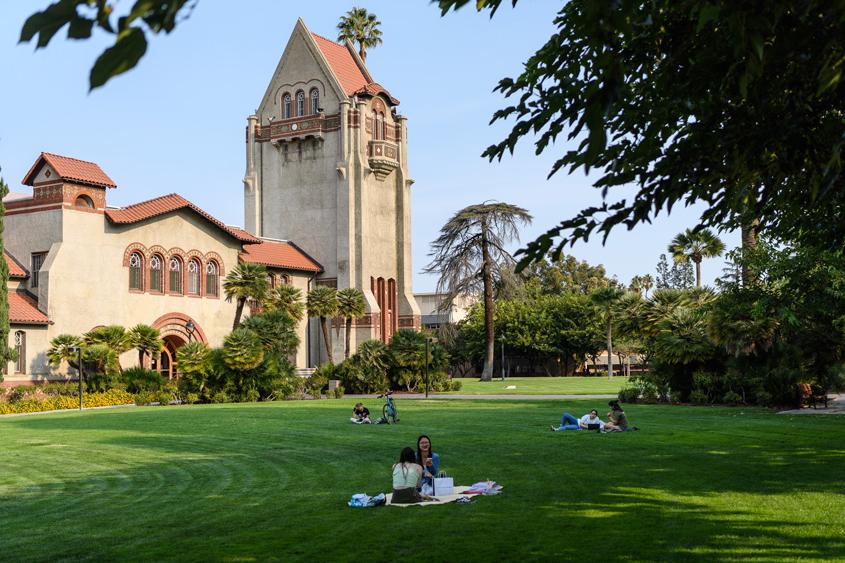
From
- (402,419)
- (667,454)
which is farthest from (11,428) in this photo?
(667,454)

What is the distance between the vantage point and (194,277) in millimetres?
54531

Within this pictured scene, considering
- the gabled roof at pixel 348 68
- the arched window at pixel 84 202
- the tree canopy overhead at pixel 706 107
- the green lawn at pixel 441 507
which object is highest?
the gabled roof at pixel 348 68

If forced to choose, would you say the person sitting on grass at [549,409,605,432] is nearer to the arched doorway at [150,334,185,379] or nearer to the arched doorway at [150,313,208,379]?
the arched doorway at [150,313,208,379]

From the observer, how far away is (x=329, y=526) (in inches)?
472

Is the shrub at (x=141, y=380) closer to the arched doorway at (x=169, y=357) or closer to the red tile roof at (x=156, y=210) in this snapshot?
the arched doorway at (x=169, y=357)

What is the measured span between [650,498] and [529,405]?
23836mm

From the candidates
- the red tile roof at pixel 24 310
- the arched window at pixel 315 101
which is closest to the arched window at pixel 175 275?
the red tile roof at pixel 24 310

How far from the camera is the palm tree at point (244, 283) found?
51656 mm

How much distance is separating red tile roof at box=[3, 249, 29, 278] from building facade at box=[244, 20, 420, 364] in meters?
21.8

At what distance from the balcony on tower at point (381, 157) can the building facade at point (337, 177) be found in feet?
0.22

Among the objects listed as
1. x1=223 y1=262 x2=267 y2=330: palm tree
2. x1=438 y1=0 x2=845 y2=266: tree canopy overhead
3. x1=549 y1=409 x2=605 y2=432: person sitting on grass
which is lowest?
x1=549 y1=409 x2=605 y2=432: person sitting on grass

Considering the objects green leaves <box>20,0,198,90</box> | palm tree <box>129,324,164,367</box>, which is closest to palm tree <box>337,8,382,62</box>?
palm tree <box>129,324,164,367</box>

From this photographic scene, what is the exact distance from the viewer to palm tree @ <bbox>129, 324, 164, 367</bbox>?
4681 centimetres

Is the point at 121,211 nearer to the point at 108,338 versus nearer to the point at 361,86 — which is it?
the point at 108,338
